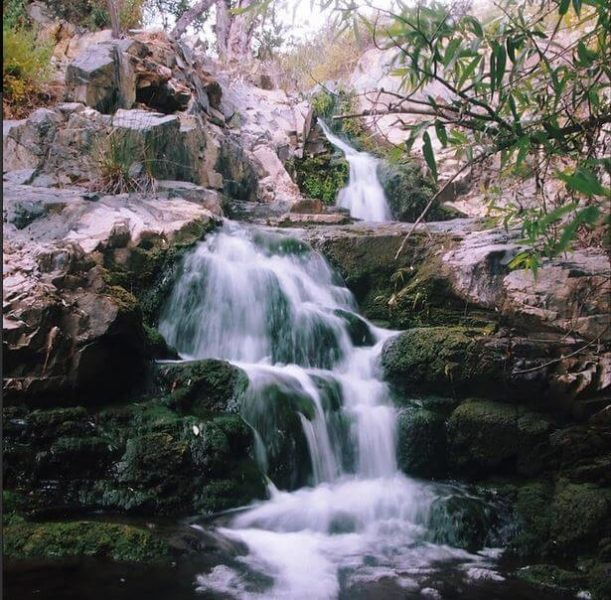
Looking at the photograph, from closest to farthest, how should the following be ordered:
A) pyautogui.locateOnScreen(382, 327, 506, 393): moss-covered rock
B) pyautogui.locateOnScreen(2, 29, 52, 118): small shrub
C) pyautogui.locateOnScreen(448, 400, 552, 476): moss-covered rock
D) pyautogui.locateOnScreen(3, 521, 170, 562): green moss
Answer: pyautogui.locateOnScreen(3, 521, 170, 562): green moss → pyautogui.locateOnScreen(448, 400, 552, 476): moss-covered rock → pyautogui.locateOnScreen(382, 327, 506, 393): moss-covered rock → pyautogui.locateOnScreen(2, 29, 52, 118): small shrub

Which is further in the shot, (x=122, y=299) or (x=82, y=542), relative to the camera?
(x=122, y=299)

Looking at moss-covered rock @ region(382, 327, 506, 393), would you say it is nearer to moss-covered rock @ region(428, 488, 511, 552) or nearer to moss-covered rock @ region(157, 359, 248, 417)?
moss-covered rock @ region(428, 488, 511, 552)

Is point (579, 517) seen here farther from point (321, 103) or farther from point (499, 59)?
point (321, 103)

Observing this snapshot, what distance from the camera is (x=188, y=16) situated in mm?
10078

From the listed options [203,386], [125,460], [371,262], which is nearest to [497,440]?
[203,386]

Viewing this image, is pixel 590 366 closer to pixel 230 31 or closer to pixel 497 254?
pixel 497 254

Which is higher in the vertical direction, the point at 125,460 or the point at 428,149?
the point at 428,149

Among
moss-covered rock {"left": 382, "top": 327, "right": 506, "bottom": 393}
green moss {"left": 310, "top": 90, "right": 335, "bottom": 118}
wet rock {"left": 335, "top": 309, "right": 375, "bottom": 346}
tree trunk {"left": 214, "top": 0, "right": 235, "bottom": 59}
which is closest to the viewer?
→ moss-covered rock {"left": 382, "top": 327, "right": 506, "bottom": 393}

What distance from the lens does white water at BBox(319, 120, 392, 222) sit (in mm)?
8750

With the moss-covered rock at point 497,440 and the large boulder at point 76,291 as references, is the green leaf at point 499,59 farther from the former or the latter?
the moss-covered rock at point 497,440

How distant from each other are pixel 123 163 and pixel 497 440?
4569 mm

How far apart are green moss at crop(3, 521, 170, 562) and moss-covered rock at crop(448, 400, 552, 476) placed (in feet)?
7.50

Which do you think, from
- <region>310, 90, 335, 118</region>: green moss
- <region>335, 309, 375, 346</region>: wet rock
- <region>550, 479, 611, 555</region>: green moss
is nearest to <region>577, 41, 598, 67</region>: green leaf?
<region>550, 479, 611, 555</region>: green moss

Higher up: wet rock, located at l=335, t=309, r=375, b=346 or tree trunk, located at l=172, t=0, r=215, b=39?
tree trunk, located at l=172, t=0, r=215, b=39
